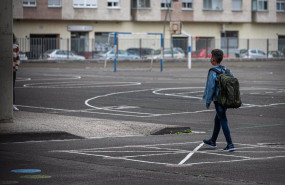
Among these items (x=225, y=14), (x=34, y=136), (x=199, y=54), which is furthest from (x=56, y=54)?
(x=34, y=136)

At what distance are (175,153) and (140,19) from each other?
201ft

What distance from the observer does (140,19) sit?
71.6 m

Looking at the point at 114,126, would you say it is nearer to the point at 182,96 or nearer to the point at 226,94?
the point at 226,94

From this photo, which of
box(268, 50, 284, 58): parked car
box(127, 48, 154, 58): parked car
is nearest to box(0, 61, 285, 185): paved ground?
box(127, 48, 154, 58): parked car

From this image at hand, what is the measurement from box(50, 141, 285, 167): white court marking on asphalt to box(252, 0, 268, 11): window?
68.2 meters

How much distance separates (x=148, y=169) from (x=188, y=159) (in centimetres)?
109

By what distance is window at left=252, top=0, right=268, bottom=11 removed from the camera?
78.8m

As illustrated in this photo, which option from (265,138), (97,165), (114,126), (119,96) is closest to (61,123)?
(114,126)

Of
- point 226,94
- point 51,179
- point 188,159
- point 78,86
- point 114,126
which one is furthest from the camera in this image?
point 78,86

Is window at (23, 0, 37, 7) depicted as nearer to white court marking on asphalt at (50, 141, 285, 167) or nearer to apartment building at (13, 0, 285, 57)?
apartment building at (13, 0, 285, 57)

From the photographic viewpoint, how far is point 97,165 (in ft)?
31.7

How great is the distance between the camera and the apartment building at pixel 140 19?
66.3 m

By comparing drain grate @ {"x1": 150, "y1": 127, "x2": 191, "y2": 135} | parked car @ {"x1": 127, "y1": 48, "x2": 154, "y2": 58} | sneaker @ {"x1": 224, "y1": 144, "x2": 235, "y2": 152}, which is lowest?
drain grate @ {"x1": 150, "y1": 127, "x2": 191, "y2": 135}

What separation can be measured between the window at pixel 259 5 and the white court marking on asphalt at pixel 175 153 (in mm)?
68171
